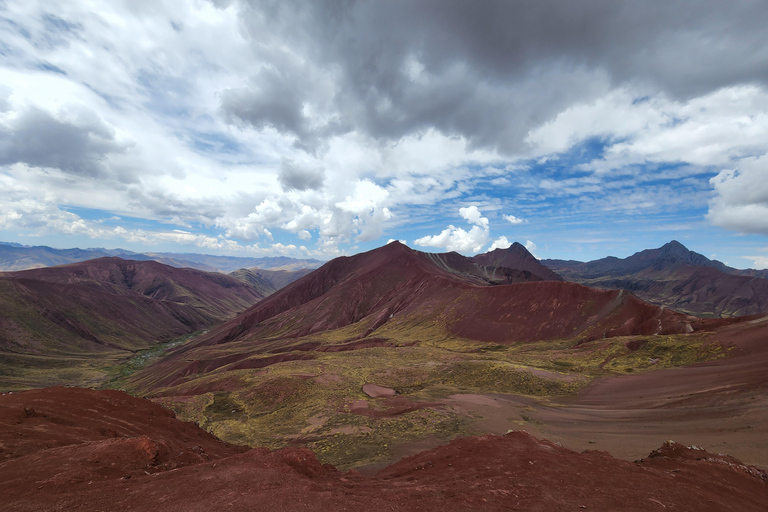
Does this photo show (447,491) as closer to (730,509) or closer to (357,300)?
(730,509)

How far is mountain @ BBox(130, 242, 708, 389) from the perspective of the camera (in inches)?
2795

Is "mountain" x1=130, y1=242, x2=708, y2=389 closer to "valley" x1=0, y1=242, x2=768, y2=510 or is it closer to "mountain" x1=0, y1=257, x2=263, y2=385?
"valley" x1=0, y1=242, x2=768, y2=510

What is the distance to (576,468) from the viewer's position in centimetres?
1528

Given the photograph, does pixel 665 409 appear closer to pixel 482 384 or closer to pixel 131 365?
pixel 482 384

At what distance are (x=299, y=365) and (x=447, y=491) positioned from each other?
49438 mm

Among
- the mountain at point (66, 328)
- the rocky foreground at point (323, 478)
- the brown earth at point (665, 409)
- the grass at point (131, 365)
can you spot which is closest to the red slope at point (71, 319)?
the mountain at point (66, 328)

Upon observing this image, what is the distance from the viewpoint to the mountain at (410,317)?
71.0 metres

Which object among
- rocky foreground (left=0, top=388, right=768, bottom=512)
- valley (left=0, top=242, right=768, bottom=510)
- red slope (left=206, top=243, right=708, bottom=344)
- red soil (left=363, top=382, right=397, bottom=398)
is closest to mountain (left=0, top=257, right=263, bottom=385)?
valley (left=0, top=242, right=768, bottom=510)

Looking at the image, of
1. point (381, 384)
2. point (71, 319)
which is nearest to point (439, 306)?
point (381, 384)

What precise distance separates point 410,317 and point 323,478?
9146 centimetres

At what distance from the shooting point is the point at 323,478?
54.5ft

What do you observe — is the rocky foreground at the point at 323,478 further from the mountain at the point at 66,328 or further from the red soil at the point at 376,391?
the mountain at the point at 66,328

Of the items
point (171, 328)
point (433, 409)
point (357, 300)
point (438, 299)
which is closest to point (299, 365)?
point (433, 409)

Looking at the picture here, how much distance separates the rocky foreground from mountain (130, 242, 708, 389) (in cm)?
5630
